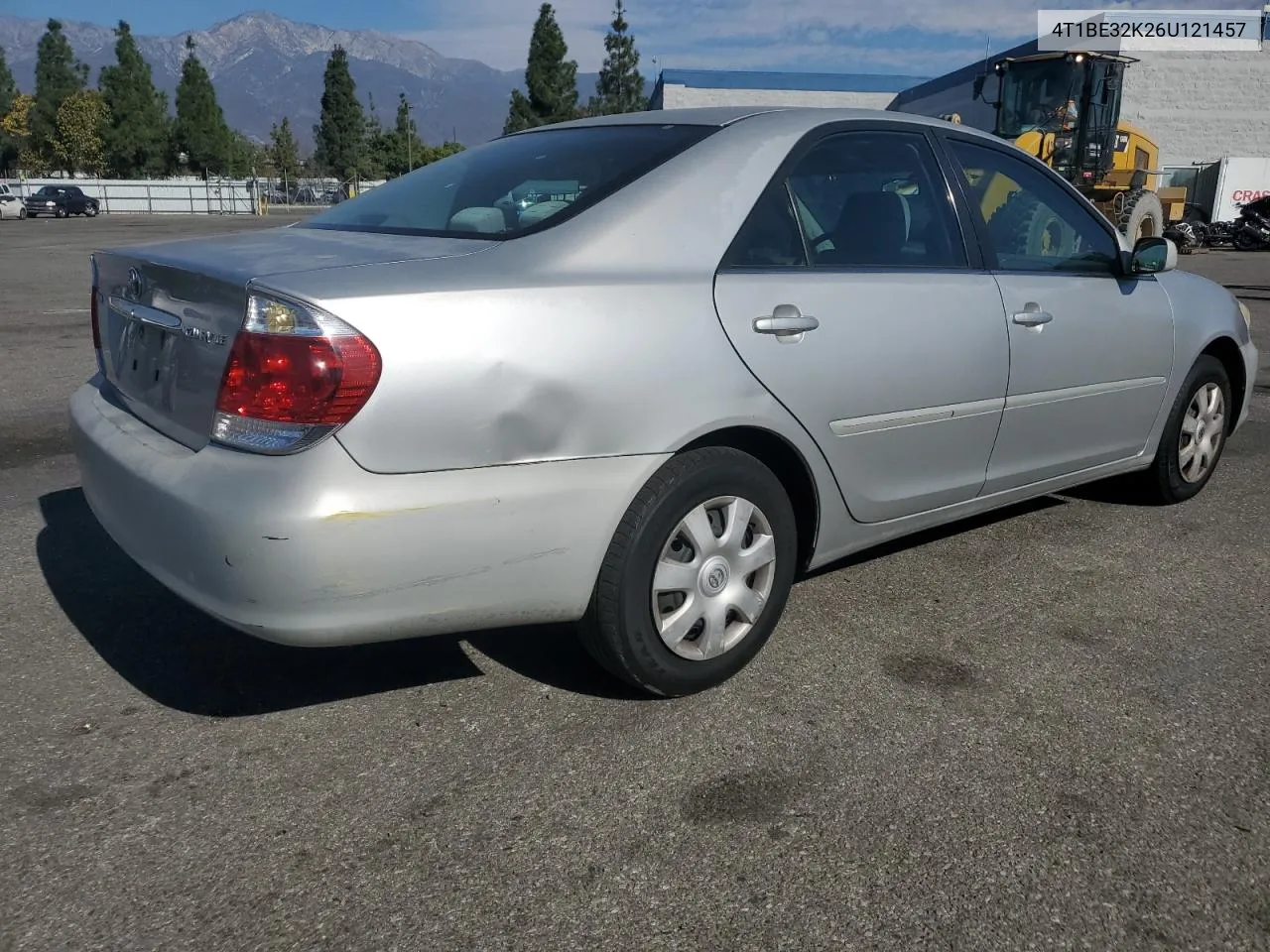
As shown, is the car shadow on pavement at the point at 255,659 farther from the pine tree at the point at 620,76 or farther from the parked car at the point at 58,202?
the pine tree at the point at 620,76

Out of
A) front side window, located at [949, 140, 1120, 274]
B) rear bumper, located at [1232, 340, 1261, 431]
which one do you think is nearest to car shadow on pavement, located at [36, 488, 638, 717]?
front side window, located at [949, 140, 1120, 274]

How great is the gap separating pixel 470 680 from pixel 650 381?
1.05 meters

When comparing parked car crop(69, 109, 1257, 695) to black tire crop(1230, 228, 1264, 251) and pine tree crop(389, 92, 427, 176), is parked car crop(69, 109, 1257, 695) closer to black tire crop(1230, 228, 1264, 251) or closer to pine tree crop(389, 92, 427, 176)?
black tire crop(1230, 228, 1264, 251)

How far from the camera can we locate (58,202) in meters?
47.5

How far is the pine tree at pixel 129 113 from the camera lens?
75062 millimetres

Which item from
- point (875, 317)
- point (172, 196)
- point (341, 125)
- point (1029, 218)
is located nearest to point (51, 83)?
point (341, 125)

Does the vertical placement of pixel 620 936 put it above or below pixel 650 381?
below

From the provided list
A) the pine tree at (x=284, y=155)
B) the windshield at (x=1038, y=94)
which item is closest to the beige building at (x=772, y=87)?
the windshield at (x=1038, y=94)

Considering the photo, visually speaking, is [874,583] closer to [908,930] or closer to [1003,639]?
[1003,639]

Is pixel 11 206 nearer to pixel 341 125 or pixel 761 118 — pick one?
pixel 341 125

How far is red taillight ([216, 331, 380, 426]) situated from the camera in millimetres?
2301

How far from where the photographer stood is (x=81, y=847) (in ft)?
7.47

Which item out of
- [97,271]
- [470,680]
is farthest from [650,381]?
[97,271]

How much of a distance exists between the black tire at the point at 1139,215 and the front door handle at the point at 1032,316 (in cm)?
1198
